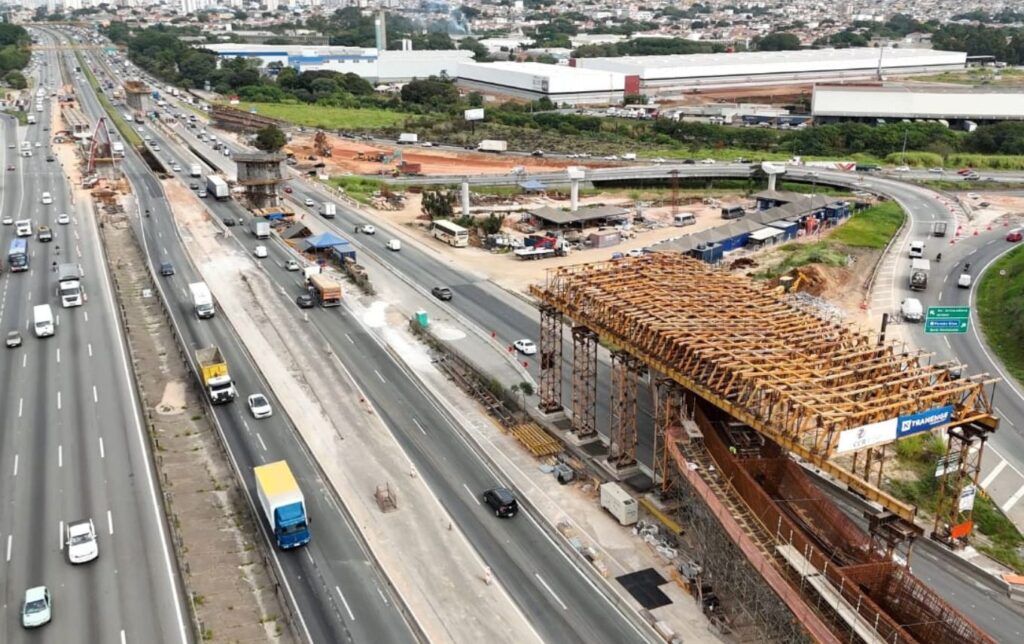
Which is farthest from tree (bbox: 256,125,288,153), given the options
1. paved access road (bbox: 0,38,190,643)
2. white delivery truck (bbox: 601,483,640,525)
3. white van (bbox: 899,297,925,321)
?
white delivery truck (bbox: 601,483,640,525)

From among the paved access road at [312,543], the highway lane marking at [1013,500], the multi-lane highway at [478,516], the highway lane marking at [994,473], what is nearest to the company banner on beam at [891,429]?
the multi-lane highway at [478,516]

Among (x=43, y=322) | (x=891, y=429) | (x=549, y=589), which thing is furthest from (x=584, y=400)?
(x=43, y=322)

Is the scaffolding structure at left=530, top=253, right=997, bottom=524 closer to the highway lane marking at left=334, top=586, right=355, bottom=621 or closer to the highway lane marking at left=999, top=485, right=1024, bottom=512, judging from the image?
the highway lane marking at left=999, top=485, right=1024, bottom=512

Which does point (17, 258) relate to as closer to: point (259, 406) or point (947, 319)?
point (259, 406)

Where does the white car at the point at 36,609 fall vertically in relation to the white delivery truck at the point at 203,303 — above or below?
below

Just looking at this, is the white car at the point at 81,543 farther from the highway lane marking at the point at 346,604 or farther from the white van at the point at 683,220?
the white van at the point at 683,220
